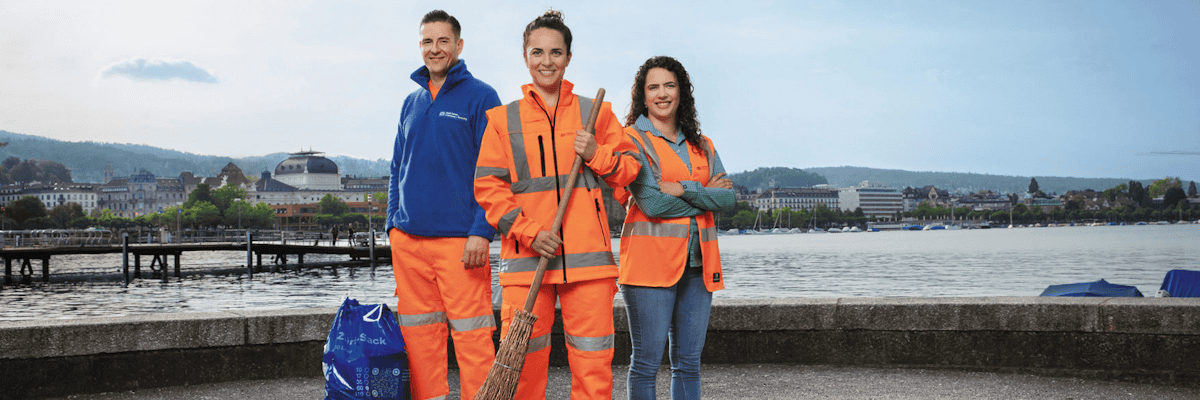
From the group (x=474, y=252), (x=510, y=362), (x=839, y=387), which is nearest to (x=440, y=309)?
(x=474, y=252)

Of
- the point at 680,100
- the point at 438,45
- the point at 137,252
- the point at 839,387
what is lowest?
the point at 137,252

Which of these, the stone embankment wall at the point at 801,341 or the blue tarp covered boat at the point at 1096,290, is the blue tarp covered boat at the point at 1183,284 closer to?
the blue tarp covered boat at the point at 1096,290

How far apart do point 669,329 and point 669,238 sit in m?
0.36

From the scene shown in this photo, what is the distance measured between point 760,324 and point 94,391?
345 cm

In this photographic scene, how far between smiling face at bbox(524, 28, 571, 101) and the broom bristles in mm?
771

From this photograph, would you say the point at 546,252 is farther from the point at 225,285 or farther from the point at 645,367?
the point at 225,285

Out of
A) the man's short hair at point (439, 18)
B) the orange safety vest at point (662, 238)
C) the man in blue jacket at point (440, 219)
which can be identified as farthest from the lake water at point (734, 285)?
the man's short hair at point (439, 18)

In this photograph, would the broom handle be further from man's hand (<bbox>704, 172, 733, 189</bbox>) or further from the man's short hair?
the man's short hair

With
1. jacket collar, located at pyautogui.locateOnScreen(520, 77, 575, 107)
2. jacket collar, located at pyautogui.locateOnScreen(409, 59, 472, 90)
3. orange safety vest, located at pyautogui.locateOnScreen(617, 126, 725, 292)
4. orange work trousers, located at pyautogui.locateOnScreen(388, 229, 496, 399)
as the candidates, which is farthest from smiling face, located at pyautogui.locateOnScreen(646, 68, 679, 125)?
orange work trousers, located at pyautogui.locateOnScreen(388, 229, 496, 399)

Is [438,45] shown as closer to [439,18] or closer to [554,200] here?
[439,18]

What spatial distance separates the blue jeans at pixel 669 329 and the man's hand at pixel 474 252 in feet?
1.76

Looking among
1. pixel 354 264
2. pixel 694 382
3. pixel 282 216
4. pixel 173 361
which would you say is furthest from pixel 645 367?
pixel 282 216

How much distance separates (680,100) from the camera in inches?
140

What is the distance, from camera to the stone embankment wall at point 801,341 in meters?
4.44
